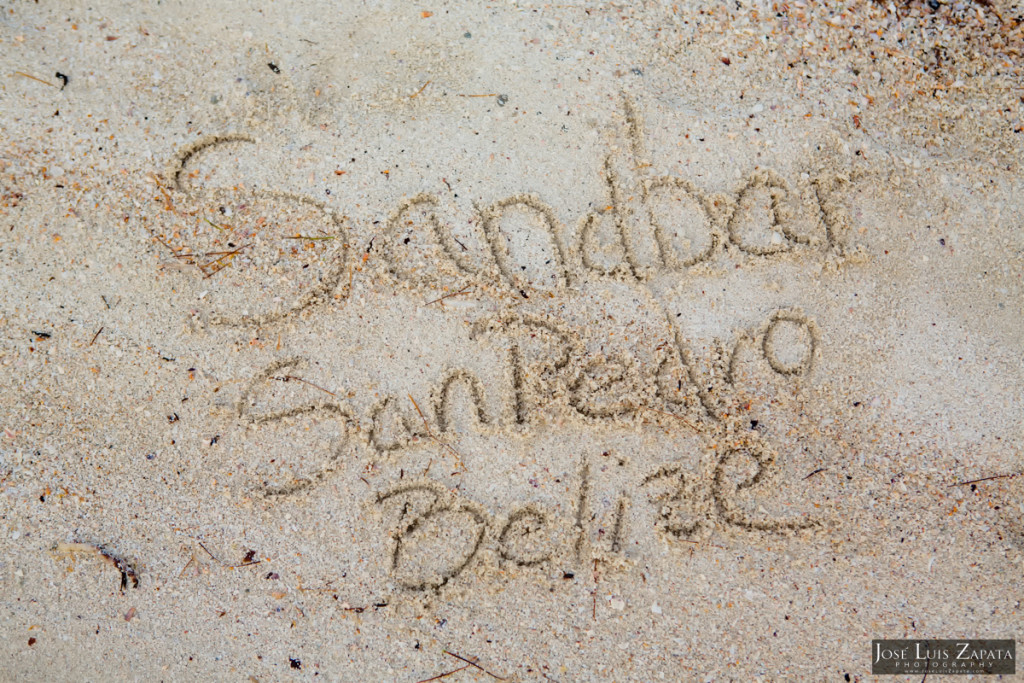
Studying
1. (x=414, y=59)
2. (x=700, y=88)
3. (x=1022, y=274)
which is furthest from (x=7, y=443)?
(x=1022, y=274)

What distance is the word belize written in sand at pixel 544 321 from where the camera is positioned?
2.20 metres

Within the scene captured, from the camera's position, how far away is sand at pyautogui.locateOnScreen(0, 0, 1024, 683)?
2170mm

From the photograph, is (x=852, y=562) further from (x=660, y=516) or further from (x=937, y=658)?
(x=660, y=516)

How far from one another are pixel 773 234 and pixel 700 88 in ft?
1.92

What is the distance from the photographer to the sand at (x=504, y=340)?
2.17m

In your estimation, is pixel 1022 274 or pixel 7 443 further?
pixel 1022 274

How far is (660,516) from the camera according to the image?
7.22ft

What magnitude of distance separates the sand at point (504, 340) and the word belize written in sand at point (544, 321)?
0.01m

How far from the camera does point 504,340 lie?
2270mm

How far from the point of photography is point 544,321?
2.28 m

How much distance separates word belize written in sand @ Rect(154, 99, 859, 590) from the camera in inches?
86.7

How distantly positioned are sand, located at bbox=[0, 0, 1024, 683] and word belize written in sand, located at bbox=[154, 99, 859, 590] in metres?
0.01

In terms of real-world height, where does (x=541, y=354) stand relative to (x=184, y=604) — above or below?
above

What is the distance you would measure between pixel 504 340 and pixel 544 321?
151 millimetres
